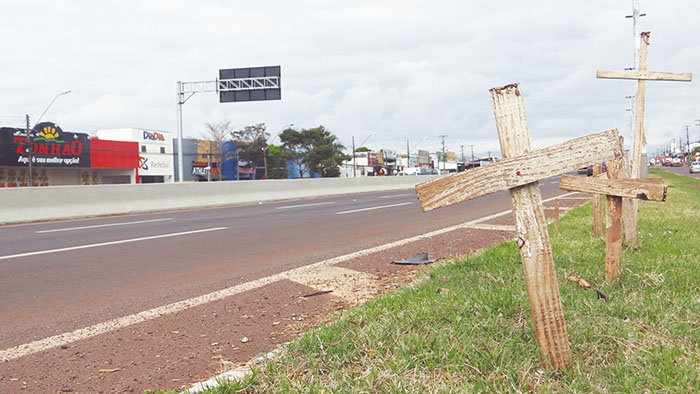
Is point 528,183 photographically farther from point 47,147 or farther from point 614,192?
point 47,147

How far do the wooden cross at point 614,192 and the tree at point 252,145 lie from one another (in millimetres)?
64673

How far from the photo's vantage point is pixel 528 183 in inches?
108

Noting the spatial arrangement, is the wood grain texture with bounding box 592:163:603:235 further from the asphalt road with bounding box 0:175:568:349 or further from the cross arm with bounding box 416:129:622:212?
the cross arm with bounding box 416:129:622:212

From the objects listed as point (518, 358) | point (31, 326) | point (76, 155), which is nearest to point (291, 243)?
point (31, 326)

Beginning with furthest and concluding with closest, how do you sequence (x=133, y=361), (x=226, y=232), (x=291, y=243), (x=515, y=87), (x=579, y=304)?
(x=226, y=232)
(x=291, y=243)
(x=579, y=304)
(x=133, y=361)
(x=515, y=87)

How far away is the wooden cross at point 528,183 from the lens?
2748 millimetres

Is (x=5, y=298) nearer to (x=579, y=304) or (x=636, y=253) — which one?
(x=579, y=304)

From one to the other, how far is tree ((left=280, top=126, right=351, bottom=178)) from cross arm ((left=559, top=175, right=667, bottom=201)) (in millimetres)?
71036

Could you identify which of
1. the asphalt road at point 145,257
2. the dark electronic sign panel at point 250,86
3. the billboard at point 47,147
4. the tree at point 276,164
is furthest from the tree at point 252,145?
the asphalt road at point 145,257

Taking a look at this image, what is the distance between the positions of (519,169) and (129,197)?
16.5 meters

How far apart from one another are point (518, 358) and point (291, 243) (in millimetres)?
6331

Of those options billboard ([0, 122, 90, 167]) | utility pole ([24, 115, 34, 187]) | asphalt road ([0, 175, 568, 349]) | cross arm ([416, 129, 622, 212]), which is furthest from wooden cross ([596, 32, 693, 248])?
billboard ([0, 122, 90, 167])

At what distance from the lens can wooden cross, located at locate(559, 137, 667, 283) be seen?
333cm

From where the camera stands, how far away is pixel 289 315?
461cm
